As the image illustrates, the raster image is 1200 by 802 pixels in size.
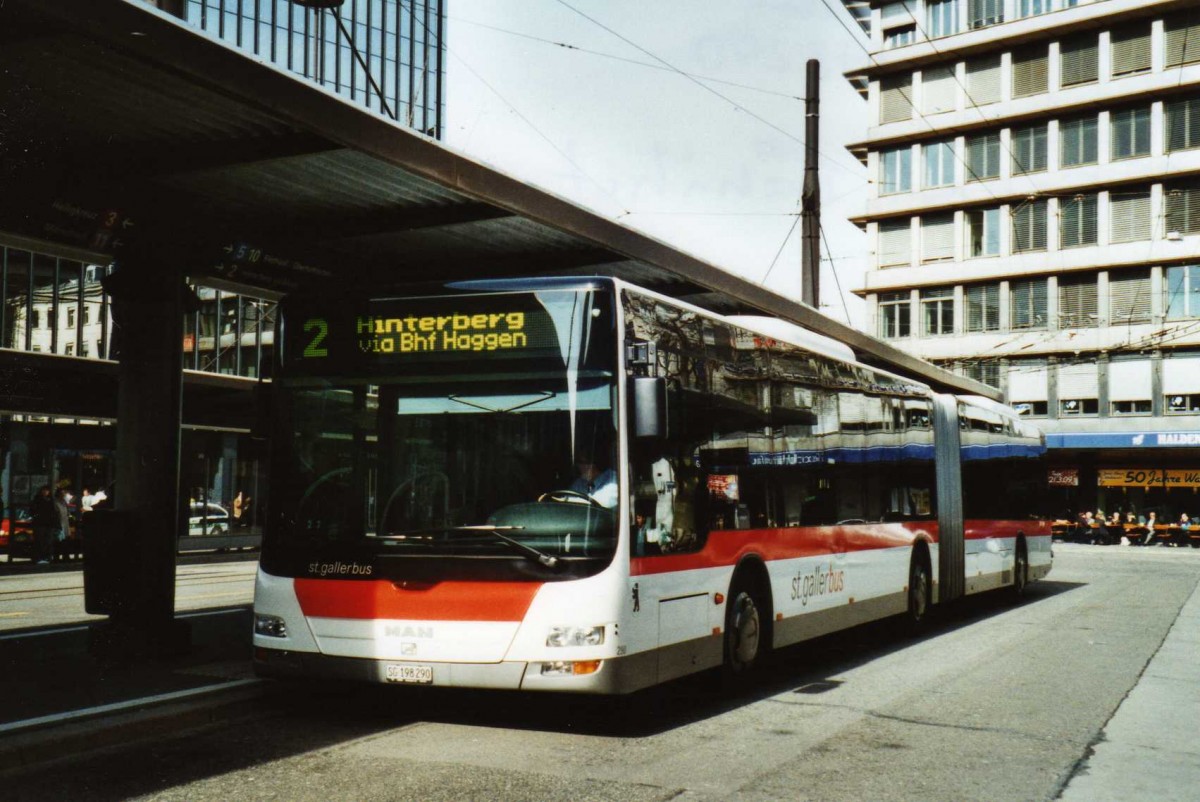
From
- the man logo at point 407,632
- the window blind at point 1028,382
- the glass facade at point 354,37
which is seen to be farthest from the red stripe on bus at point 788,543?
the glass facade at point 354,37

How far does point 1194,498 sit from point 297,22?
156ft

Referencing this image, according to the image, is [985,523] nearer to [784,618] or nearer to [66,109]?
[784,618]

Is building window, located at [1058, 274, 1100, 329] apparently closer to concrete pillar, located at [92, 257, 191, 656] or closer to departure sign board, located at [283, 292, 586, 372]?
concrete pillar, located at [92, 257, 191, 656]

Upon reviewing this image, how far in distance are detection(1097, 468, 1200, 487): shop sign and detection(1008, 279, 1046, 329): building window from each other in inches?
261

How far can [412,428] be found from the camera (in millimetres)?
7824

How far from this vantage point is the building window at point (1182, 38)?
48844 mm

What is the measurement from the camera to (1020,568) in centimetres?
1919

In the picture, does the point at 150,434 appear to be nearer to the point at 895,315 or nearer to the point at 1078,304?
the point at 1078,304

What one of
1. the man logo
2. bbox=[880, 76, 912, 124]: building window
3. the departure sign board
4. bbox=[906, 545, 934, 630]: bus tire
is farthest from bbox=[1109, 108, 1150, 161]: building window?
the man logo

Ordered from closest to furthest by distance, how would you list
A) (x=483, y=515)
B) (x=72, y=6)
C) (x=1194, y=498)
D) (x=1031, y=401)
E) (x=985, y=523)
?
(x=72, y=6)
(x=483, y=515)
(x=985, y=523)
(x=1194, y=498)
(x=1031, y=401)

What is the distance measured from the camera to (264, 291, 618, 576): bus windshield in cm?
743

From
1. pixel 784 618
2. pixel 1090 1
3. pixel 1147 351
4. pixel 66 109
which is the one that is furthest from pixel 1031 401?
pixel 66 109

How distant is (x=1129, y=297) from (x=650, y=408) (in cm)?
4726

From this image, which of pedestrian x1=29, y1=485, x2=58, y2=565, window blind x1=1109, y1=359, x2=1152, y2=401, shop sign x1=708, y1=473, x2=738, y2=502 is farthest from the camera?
window blind x1=1109, y1=359, x2=1152, y2=401
